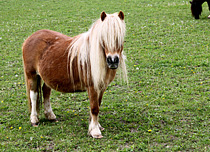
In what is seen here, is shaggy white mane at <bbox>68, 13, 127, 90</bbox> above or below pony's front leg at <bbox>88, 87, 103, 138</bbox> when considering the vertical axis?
above

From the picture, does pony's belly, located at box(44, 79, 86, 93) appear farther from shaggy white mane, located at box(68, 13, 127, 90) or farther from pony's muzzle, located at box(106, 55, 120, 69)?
pony's muzzle, located at box(106, 55, 120, 69)

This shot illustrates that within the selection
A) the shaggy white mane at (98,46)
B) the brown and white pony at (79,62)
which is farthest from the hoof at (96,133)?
the shaggy white mane at (98,46)

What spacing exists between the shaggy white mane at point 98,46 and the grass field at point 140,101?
1.06 m

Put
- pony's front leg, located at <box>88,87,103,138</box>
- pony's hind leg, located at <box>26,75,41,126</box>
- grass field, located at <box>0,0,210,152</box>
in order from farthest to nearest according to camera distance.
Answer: pony's hind leg, located at <box>26,75,41,126</box> → pony's front leg, located at <box>88,87,103,138</box> → grass field, located at <box>0,0,210,152</box>

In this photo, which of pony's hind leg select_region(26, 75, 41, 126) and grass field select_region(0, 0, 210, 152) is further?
pony's hind leg select_region(26, 75, 41, 126)

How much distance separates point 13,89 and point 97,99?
3.42 meters

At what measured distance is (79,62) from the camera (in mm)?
5145

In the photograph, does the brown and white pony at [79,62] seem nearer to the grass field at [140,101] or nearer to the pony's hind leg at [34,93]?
the pony's hind leg at [34,93]

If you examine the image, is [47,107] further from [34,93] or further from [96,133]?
[96,133]

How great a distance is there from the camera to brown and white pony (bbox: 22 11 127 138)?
187 inches

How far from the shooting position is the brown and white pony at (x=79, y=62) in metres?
4.75

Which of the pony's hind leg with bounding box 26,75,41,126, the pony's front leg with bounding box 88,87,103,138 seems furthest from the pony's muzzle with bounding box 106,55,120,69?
the pony's hind leg with bounding box 26,75,41,126

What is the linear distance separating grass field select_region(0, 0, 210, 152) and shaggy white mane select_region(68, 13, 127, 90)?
106 cm

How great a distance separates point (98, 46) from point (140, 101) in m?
2.37
